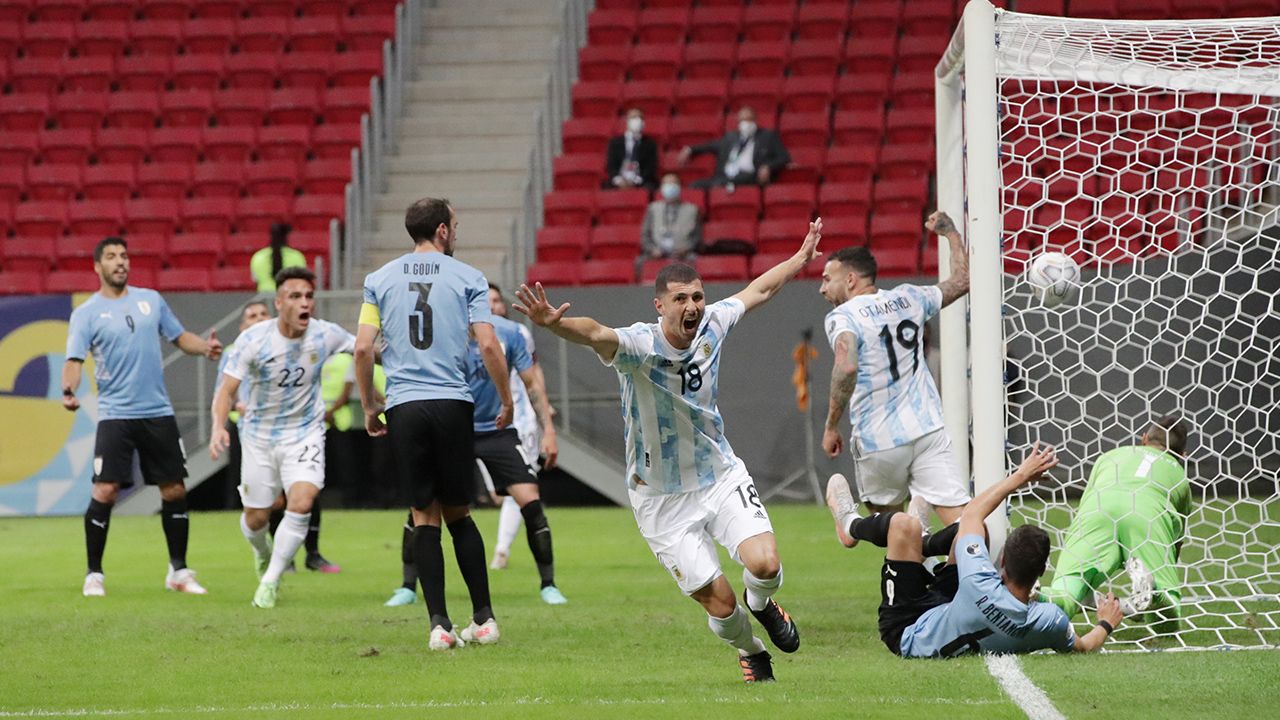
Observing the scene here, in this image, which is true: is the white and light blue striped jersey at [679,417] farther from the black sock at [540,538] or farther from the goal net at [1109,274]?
the black sock at [540,538]

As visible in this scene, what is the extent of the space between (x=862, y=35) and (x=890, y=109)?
164 cm

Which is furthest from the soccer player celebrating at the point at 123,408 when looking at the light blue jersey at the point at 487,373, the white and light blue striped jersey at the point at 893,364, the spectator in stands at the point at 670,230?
the spectator in stands at the point at 670,230

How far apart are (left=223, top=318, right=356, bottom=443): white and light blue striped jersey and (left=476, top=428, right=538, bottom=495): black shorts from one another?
1086 mm

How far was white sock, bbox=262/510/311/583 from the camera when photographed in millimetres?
9094

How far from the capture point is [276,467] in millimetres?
9602

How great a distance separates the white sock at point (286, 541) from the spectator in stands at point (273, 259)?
7.48 metres

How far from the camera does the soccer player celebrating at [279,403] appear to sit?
31.0 ft

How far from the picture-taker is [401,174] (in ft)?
67.6

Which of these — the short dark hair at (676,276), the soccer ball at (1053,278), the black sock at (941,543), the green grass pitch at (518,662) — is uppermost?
the soccer ball at (1053,278)

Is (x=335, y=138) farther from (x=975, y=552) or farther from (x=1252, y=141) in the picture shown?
(x=975, y=552)

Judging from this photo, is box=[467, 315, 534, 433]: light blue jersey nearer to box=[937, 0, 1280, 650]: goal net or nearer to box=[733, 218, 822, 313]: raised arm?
box=[937, 0, 1280, 650]: goal net

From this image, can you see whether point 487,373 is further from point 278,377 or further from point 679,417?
point 679,417

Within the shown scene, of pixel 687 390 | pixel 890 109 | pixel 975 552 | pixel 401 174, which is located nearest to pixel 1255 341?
pixel 975 552

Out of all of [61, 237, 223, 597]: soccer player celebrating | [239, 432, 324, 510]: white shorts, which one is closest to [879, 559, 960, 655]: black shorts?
[239, 432, 324, 510]: white shorts
